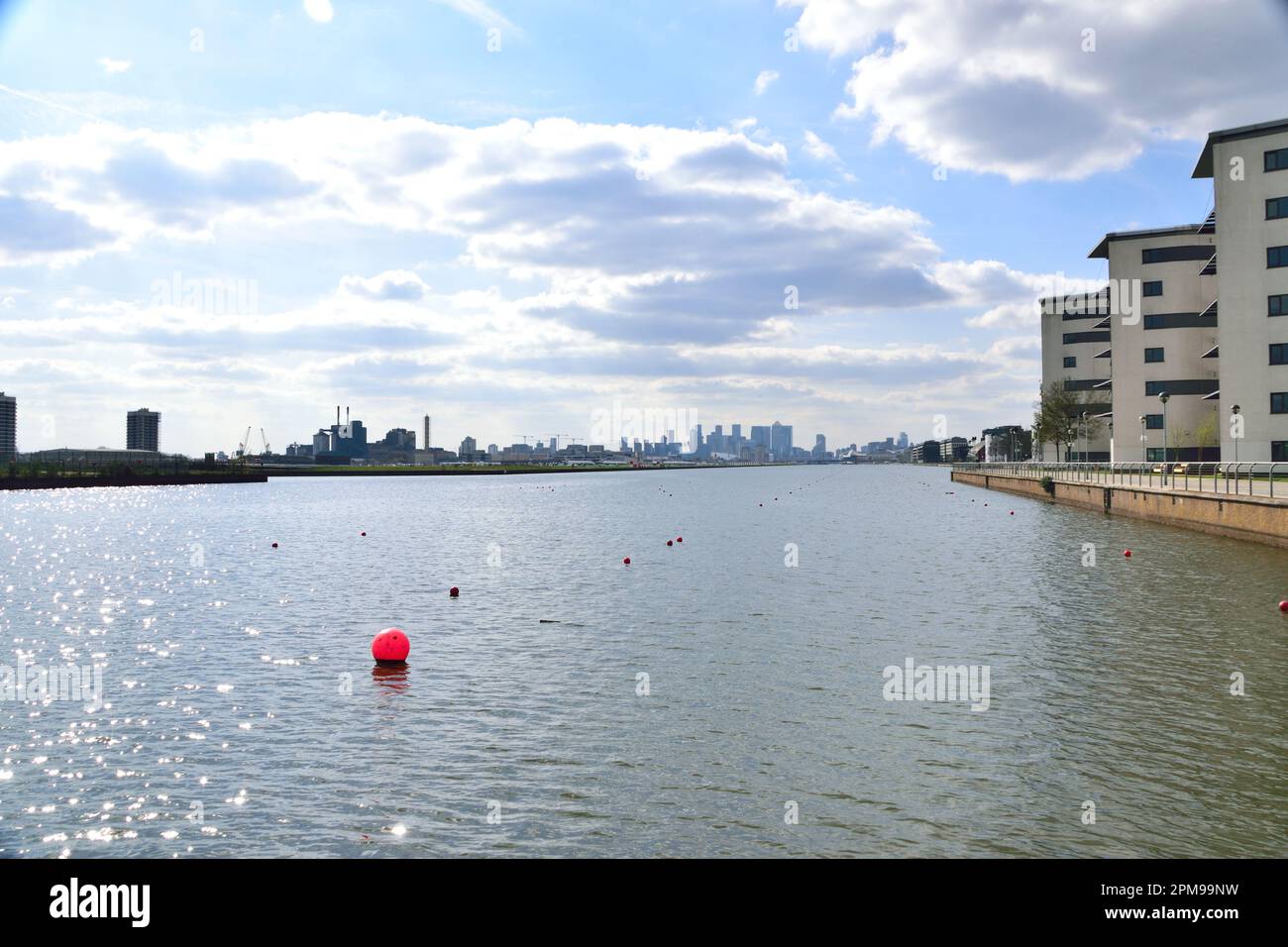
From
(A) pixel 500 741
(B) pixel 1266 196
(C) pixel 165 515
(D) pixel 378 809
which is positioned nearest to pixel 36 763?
(D) pixel 378 809

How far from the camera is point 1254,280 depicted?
265ft

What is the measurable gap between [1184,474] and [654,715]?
Answer: 6714cm

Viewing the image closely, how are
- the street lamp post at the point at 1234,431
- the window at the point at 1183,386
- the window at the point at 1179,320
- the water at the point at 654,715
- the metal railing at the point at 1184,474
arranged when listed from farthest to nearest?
the window at the point at 1179,320, the window at the point at 1183,386, the street lamp post at the point at 1234,431, the metal railing at the point at 1184,474, the water at the point at 654,715

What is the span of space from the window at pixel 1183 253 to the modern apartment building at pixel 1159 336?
0.11m

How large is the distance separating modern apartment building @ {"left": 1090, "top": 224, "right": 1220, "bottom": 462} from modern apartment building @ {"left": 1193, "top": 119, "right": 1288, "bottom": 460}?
2572cm

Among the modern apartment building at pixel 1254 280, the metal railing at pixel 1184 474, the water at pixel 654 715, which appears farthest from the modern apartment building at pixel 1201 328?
the water at pixel 654 715

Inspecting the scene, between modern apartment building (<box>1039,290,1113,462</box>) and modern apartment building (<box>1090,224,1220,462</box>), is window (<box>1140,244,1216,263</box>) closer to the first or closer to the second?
modern apartment building (<box>1090,224,1220,462</box>)

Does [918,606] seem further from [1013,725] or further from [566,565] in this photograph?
[566,565]

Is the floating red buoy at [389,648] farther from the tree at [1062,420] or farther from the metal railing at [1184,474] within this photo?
the tree at [1062,420]

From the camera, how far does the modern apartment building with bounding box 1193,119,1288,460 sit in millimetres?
79375

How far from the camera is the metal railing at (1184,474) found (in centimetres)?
4937

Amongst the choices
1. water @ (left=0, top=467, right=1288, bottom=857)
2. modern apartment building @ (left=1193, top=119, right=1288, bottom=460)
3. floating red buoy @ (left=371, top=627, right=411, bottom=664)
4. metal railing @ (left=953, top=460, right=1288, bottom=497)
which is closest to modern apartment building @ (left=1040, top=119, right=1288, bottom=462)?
modern apartment building @ (left=1193, top=119, right=1288, bottom=460)

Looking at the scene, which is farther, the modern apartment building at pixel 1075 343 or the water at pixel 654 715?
the modern apartment building at pixel 1075 343

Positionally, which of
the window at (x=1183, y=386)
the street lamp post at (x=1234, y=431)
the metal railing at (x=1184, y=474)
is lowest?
the metal railing at (x=1184, y=474)
